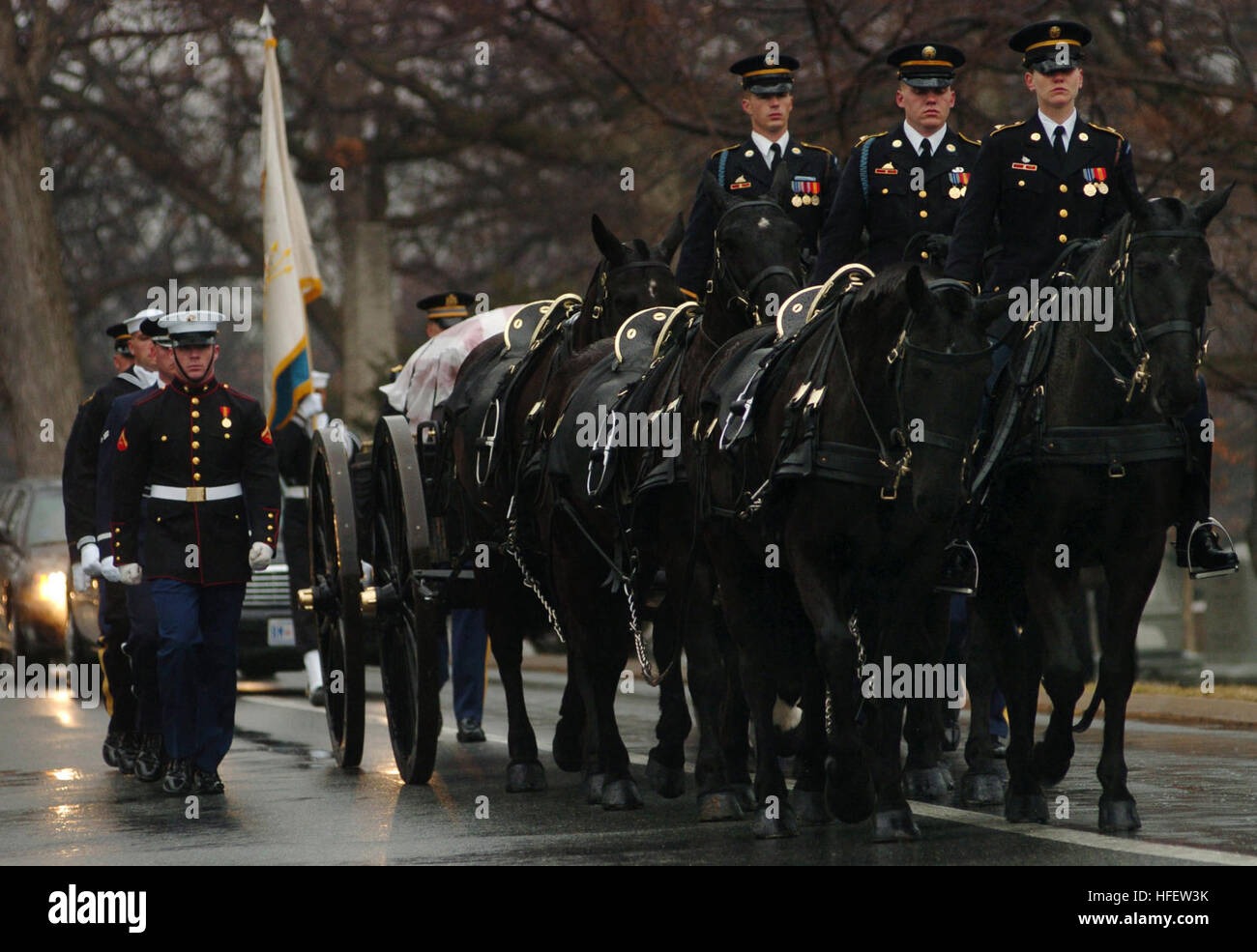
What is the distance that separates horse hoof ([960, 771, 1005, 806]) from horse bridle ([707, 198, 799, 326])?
197 cm

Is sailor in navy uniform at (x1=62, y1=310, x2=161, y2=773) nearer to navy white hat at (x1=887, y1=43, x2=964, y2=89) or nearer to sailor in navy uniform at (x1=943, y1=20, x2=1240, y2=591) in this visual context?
navy white hat at (x1=887, y1=43, x2=964, y2=89)

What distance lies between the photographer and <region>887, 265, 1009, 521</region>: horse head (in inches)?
296

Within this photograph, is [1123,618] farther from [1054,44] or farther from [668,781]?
[1054,44]

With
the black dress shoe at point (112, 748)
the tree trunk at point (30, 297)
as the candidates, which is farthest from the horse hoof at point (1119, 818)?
the tree trunk at point (30, 297)

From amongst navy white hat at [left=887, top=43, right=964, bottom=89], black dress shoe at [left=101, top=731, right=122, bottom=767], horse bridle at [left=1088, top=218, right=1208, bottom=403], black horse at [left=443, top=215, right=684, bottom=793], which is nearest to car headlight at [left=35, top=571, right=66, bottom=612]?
black dress shoe at [left=101, top=731, right=122, bottom=767]

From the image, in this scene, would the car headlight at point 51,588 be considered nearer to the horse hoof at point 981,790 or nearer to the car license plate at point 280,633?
the car license plate at point 280,633

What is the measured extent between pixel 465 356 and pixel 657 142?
1040 cm

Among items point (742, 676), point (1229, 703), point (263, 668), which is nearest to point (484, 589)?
point (742, 676)

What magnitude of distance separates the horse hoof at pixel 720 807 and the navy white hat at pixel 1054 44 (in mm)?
3102

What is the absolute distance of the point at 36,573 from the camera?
64.3 feet

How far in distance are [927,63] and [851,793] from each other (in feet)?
11.2

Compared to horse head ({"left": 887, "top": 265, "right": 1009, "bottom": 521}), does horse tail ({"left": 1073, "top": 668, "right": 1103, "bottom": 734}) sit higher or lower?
lower

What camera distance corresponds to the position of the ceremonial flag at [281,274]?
17.6 m
